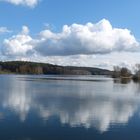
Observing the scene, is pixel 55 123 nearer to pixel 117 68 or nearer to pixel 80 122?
pixel 80 122

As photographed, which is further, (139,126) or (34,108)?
(34,108)

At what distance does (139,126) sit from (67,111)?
621 cm

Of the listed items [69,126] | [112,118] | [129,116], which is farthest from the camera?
[129,116]

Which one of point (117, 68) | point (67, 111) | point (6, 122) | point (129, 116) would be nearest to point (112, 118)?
point (129, 116)

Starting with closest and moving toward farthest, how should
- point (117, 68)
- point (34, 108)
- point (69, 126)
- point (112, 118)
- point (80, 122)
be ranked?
point (69, 126), point (80, 122), point (112, 118), point (34, 108), point (117, 68)

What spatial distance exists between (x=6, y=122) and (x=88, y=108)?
28.3ft

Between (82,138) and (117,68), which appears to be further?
(117,68)

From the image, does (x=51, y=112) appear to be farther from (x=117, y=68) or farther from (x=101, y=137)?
(x=117, y=68)

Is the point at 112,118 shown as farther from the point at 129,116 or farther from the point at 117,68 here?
the point at 117,68

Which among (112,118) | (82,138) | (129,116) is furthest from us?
(129,116)

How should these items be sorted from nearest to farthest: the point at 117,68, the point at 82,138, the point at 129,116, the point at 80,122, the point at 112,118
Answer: the point at 82,138, the point at 80,122, the point at 112,118, the point at 129,116, the point at 117,68

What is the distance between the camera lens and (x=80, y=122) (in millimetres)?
18953

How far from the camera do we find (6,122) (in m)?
18.1

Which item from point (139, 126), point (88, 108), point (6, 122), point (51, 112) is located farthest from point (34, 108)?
point (139, 126)
